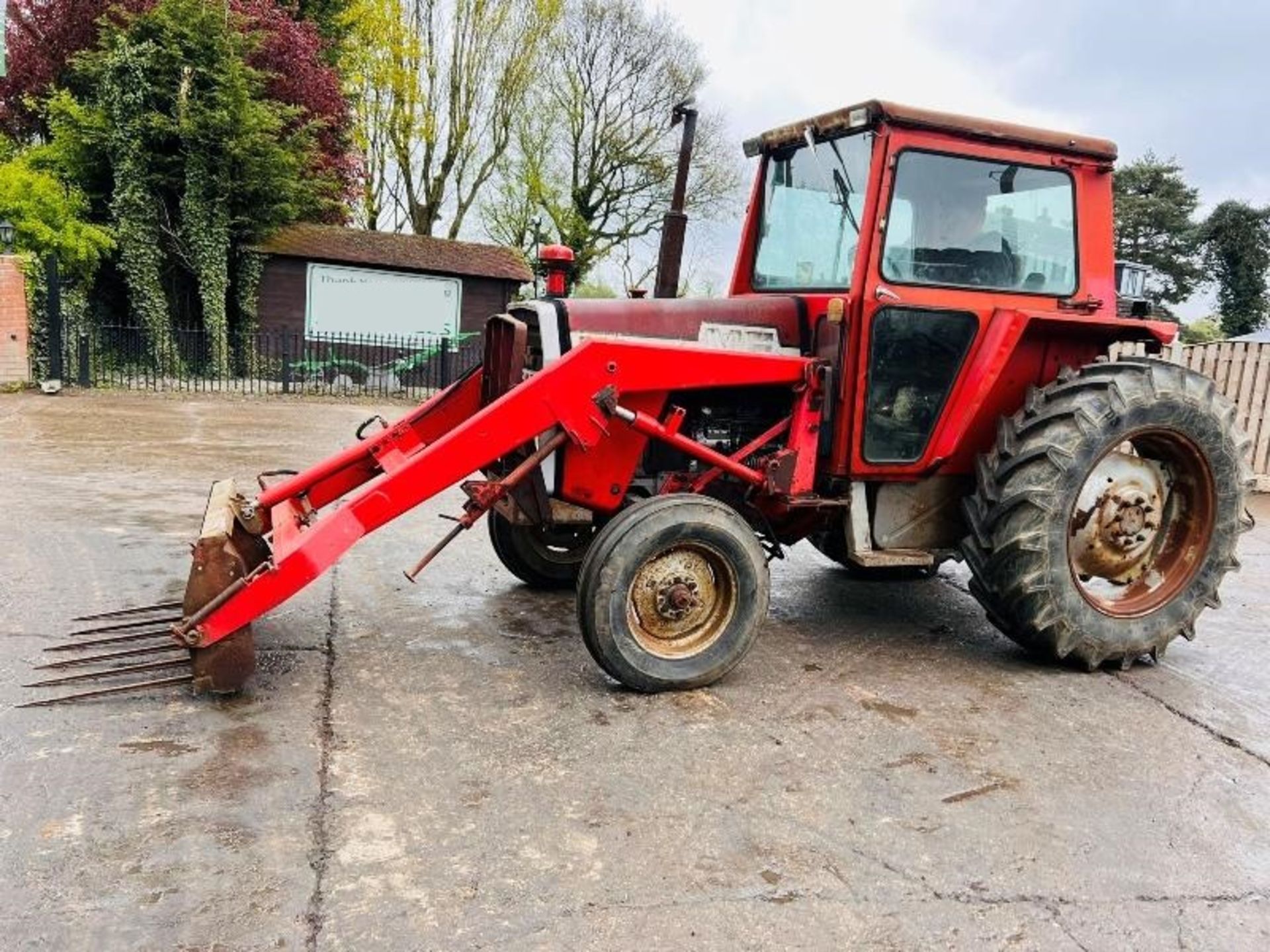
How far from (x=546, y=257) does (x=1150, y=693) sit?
3248 millimetres

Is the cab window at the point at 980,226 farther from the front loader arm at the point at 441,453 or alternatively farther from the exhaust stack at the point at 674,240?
the exhaust stack at the point at 674,240

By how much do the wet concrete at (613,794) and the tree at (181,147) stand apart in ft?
46.2

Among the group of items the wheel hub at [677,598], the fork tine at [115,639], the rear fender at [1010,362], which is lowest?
the fork tine at [115,639]

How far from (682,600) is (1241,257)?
29488mm

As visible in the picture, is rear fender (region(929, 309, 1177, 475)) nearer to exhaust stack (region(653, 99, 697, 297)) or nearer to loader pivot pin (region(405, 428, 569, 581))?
exhaust stack (region(653, 99, 697, 297))

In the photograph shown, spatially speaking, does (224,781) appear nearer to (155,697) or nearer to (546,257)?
(155,697)

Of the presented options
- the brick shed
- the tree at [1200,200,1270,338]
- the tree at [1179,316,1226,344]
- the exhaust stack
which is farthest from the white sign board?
the tree at [1200,200,1270,338]

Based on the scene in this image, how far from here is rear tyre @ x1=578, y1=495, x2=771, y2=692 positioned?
3645mm

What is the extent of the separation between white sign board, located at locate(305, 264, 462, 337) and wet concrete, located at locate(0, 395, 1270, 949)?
1481 centimetres

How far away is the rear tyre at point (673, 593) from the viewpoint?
3.64 m

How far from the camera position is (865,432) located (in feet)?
14.0

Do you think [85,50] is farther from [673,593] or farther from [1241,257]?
[1241,257]

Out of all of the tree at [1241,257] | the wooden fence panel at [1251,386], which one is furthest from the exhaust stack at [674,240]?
the tree at [1241,257]

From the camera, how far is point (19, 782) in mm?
2863
